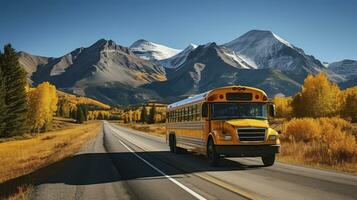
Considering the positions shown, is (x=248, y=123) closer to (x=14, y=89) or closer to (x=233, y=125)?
(x=233, y=125)

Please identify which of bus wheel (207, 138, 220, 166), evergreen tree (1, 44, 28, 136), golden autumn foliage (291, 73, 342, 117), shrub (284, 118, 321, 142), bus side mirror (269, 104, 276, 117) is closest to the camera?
bus wheel (207, 138, 220, 166)

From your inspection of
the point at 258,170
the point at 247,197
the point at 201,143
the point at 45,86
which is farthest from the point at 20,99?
the point at 247,197

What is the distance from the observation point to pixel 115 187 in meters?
12.2

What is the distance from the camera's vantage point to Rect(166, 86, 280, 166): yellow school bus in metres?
16.6

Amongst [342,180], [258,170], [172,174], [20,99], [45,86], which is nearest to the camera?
[342,180]

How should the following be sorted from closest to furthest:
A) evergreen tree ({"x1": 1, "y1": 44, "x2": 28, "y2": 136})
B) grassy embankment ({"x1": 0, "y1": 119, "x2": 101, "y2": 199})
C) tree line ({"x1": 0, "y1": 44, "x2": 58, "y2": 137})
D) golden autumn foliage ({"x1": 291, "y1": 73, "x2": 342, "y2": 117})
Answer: grassy embankment ({"x1": 0, "y1": 119, "x2": 101, "y2": 199}) → tree line ({"x1": 0, "y1": 44, "x2": 58, "y2": 137}) → evergreen tree ({"x1": 1, "y1": 44, "x2": 28, "y2": 136}) → golden autumn foliage ({"x1": 291, "y1": 73, "x2": 342, "y2": 117})

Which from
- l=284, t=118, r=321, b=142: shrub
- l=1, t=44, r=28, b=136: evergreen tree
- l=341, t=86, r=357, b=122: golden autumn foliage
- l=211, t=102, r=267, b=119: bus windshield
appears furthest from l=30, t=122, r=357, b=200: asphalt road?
l=341, t=86, r=357, b=122: golden autumn foliage

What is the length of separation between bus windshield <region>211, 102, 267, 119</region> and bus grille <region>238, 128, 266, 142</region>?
118 cm

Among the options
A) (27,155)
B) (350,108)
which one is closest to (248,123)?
(27,155)

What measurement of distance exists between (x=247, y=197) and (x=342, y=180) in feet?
14.4

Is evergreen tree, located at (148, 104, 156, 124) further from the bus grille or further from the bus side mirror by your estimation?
the bus grille

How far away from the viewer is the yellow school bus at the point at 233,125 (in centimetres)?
1664

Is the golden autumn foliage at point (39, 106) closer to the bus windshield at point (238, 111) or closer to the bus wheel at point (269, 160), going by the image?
the bus windshield at point (238, 111)

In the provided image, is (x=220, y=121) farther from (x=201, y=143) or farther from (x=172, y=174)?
(x=172, y=174)
